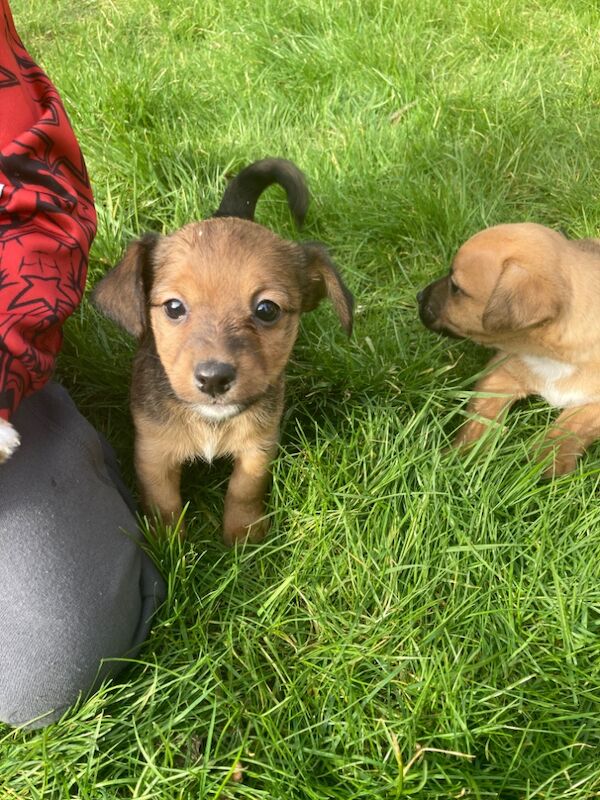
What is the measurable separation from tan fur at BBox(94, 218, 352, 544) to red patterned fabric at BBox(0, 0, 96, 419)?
0.25m

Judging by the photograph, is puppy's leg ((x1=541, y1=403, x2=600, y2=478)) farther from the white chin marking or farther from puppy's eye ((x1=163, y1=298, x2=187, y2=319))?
puppy's eye ((x1=163, y1=298, x2=187, y2=319))

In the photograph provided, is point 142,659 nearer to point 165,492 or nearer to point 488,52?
point 165,492

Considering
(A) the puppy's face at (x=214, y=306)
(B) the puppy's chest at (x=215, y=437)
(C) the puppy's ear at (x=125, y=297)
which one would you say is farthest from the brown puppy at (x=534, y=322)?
(C) the puppy's ear at (x=125, y=297)

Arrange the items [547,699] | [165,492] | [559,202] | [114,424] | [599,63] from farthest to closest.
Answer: [599,63] → [559,202] → [114,424] → [165,492] → [547,699]

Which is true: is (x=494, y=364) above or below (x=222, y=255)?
below

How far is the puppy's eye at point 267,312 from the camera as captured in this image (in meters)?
2.30

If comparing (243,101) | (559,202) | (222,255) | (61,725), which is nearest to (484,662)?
(61,725)

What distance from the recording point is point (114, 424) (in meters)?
3.07

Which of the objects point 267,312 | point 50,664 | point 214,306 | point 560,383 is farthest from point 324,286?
point 50,664

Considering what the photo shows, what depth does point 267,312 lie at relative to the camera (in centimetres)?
232

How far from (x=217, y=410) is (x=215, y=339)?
27cm

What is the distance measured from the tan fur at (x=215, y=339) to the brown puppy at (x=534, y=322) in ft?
2.52

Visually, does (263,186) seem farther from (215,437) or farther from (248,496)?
(248,496)

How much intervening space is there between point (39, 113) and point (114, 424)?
1.33m
